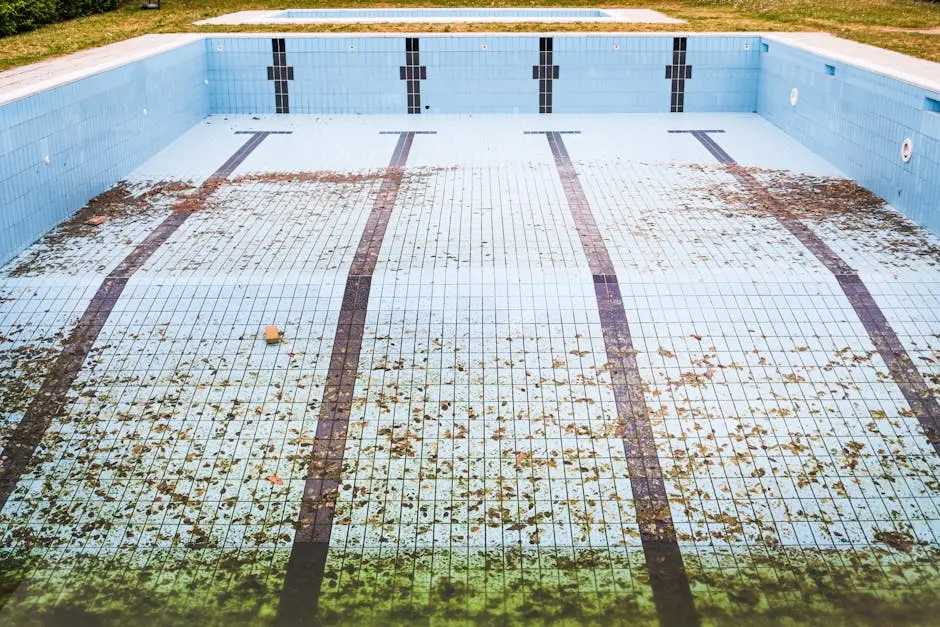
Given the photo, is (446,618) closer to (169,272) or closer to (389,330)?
(389,330)

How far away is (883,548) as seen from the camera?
3.63 m

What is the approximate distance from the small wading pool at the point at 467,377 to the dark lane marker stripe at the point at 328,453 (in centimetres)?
2

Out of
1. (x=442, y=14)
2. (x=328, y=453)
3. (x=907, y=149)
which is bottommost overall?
(x=328, y=453)

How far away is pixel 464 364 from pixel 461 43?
256 inches

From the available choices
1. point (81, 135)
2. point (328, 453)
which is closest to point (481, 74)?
point (81, 135)

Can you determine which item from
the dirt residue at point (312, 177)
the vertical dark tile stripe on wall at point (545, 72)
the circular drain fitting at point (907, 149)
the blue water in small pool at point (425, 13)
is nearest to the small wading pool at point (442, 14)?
the blue water in small pool at point (425, 13)

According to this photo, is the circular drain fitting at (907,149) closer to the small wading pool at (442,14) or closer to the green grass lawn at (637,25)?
the green grass lawn at (637,25)

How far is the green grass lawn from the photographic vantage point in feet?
33.9

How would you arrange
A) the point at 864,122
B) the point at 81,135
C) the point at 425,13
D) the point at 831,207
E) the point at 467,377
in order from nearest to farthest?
the point at 467,377
the point at 831,207
the point at 81,135
the point at 864,122
the point at 425,13

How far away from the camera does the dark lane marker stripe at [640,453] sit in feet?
11.3

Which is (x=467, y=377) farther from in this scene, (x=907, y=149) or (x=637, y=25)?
(x=637, y=25)

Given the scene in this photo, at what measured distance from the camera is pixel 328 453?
4.21 m

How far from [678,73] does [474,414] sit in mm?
7064

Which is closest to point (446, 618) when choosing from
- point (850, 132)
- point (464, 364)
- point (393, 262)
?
point (464, 364)
